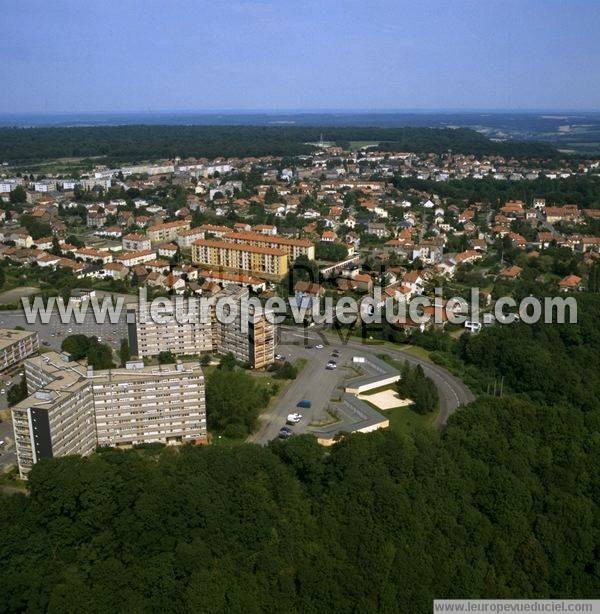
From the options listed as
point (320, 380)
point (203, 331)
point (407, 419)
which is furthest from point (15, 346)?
point (407, 419)

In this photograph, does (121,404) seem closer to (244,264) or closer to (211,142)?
(244,264)

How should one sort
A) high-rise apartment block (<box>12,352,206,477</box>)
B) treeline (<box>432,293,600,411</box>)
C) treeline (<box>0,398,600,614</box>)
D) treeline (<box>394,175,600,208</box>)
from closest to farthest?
treeline (<box>0,398,600,614</box>) < high-rise apartment block (<box>12,352,206,477</box>) < treeline (<box>432,293,600,411</box>) < treeline (<box>394,175,600,208</box>)

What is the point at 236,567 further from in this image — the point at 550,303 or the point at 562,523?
the point at 550,303

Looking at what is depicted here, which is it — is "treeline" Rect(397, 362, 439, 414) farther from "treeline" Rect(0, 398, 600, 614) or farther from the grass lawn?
"treeline" Rect(0, 398, 600, 614)

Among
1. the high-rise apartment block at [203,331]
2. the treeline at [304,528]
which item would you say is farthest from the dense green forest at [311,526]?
the high-rise apartment block at [203,331]

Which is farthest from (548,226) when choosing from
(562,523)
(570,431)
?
(562,523)

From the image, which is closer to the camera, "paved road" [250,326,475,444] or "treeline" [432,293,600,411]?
"paved road" [250,326,475,444]

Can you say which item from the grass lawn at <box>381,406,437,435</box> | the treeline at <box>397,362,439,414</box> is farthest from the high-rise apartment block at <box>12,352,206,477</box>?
the treeline at <box>397,362,439,414</box>
